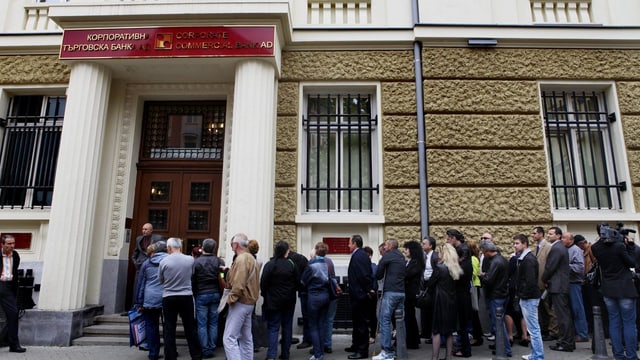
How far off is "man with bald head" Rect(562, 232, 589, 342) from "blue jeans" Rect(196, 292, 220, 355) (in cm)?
552

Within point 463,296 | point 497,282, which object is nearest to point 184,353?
point 463,296

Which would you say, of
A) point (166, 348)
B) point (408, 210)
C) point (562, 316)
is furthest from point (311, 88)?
point (562, 316)

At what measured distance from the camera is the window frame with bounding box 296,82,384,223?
7.73m

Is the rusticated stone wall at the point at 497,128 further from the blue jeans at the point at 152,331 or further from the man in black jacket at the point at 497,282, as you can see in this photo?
the blue jeans at the point at 152,331

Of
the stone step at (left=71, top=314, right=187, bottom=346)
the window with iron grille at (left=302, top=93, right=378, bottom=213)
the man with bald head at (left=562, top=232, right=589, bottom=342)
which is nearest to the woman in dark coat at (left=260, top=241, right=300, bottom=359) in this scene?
the stone step at (left=71, top=314, right=187, bottom=346)

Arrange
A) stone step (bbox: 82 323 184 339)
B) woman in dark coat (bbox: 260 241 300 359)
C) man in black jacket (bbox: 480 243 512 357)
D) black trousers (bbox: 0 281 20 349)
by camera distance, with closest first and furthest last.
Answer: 1. woman in dark coat (bbox: 260 241 300 359)
2. man in black jacket (bbox: 480 243 512 357)
3. black trousers (bbox: 0 281 20 349)
4. stone step (bbox: 82 323 184 339)

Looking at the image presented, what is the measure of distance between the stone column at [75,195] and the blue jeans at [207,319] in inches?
98.2

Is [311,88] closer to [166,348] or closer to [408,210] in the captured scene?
[408,210]

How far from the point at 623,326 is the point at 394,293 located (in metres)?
3.07

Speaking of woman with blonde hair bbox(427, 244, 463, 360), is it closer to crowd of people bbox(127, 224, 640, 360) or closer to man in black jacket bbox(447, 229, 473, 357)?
crowd of people bbox(127, 224, 640, 360)

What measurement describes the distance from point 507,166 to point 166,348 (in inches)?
257

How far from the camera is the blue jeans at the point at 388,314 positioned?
5773mm

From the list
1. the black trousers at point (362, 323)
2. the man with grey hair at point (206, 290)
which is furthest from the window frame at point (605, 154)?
the man with grey hair at point (206, 290)

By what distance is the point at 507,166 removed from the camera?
25.6 feet
